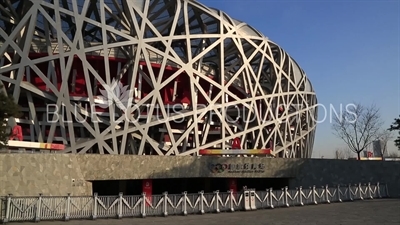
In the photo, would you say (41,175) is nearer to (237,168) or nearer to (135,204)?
(135,204)

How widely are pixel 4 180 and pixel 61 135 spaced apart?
33.6 ft

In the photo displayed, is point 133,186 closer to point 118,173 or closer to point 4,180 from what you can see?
point 118,173

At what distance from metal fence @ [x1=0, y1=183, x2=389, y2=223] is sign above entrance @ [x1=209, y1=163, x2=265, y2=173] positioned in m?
5.43

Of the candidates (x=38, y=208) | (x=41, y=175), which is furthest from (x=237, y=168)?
(x=38, y=208)

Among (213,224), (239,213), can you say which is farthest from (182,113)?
(213,224)

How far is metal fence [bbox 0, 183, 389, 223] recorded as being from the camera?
15.0 meters

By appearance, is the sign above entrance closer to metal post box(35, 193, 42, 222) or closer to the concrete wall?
the concrete wall

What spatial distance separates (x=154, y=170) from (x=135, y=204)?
21.7ft

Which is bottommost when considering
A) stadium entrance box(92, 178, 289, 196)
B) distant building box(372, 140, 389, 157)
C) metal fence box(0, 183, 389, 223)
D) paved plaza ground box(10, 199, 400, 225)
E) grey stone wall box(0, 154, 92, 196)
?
paved plaza ground box(10, 199, 400, 225)

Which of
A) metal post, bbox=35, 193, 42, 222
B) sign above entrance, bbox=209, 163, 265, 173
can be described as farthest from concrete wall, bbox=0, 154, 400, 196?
metal post, bbox=35, 193, 42, 222

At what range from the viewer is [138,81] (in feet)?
107

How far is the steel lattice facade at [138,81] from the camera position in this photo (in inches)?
1072

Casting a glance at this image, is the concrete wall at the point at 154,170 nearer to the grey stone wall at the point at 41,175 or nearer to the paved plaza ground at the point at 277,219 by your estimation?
the grey stone wall at the point at 41,175

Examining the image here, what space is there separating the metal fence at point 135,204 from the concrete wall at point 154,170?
148 inches
